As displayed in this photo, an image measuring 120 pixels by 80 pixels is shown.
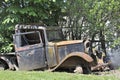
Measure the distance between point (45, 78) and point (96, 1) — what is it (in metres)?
5.42

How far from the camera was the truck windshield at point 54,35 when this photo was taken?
42.5 ft

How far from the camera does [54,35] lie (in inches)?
527

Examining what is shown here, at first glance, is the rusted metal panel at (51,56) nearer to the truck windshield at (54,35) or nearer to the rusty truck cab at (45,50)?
the rusty truck cab at (45,50)

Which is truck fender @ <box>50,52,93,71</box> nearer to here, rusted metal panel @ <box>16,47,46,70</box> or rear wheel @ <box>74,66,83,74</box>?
rear wheel @ <box>74,66,83,74</box>

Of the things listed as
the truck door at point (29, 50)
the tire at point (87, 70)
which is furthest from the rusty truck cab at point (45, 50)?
the tire at point (87, 70)

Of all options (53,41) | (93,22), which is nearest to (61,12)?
(93,22)

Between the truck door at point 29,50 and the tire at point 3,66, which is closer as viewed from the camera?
the truck door at point 29,50

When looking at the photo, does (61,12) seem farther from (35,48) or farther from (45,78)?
(45,78)

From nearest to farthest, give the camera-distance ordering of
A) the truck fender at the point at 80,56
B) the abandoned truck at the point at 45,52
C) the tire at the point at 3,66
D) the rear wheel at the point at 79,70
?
the truck fender at the point at 80,56 → the rear wheel at the point at 79,70 → the abandoned truck at the point at 45,52 → the tire at the point at 3,66

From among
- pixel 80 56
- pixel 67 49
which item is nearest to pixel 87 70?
pixel 80 56

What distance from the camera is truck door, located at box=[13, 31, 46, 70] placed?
12633 millimetres

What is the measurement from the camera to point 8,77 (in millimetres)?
10328

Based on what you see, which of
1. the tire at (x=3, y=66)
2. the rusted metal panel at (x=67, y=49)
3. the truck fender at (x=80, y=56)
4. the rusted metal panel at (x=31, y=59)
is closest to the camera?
the truck fender at (x=80, y=56)

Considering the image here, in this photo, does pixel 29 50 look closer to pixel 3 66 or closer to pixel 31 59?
pixel 31 59
